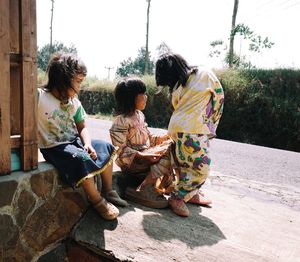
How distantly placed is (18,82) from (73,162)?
0.67 metres

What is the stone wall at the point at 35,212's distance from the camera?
2232 mm

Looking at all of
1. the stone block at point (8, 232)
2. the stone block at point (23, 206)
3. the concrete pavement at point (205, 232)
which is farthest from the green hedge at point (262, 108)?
the stone block at point (8, 232)

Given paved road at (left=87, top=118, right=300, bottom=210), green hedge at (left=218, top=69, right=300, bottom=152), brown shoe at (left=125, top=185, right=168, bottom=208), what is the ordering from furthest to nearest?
green hedge at (left=218, top=69, right=300, bottom=152) → paved road at (left=87, top=118, right=300, bottom=210) → brown shoe at (left=125, top=185, right=168, bottom=208)

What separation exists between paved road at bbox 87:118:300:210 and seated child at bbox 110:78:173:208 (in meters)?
1.45

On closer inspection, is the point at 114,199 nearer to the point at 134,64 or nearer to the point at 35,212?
the point at 35,212

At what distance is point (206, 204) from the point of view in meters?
3.32

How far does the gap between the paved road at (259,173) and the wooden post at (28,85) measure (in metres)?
2.69

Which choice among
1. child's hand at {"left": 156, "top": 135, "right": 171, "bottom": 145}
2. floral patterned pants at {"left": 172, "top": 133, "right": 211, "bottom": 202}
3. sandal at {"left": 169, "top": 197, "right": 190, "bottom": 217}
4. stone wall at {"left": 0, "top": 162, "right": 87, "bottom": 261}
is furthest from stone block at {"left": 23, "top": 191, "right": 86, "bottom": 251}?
child's hand at {"left": 156, "top": 135, "right": 171, "bottom": 145}

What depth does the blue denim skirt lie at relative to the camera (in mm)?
2463

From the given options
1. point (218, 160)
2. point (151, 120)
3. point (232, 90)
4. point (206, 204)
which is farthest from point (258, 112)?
point (206, 204)

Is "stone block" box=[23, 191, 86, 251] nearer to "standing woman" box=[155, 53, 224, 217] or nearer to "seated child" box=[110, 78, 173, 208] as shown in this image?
"seated child" box=[110, 78, 173, 208]

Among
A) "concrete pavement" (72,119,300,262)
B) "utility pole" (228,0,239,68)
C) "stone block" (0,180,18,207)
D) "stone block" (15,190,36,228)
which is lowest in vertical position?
"concrete pavement" (72,119,300,262)

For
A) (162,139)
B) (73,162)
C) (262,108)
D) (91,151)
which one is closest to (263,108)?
(262,108)

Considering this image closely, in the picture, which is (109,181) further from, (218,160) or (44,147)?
(218,160)
